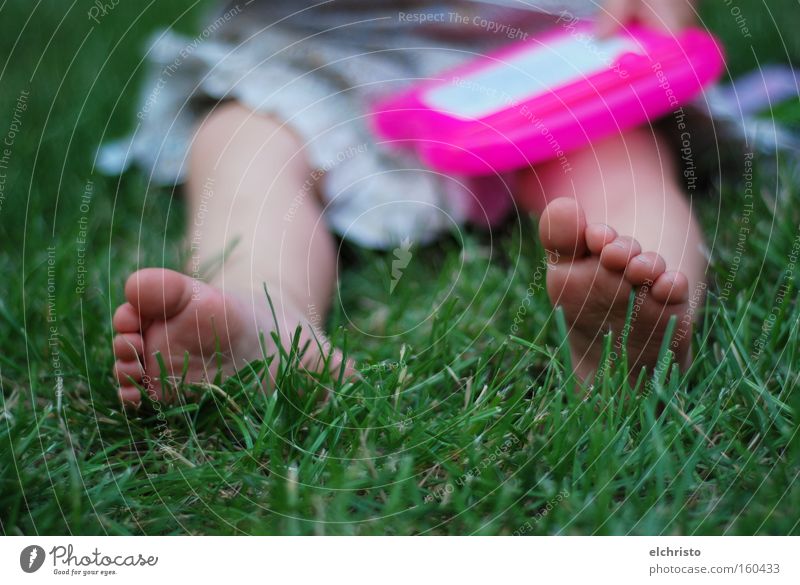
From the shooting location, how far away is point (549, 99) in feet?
2.50

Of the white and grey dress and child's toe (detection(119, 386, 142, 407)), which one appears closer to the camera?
child's toe (detection(119, 386, 142, 407))

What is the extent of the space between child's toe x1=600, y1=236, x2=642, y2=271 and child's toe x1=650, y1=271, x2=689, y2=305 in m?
0.02

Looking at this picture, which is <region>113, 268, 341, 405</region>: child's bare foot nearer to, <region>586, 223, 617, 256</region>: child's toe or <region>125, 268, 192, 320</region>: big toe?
<region>125, 268, 192, 320</region>: big toe

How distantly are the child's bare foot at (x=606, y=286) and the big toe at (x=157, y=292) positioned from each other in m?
0.24

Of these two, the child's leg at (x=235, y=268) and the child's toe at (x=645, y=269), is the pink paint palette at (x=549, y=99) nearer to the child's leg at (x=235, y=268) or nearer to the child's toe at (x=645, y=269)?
the child's leg at (x=235, y=268)

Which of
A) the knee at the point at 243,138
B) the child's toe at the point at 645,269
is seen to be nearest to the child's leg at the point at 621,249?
the child's toe at the point at 645,269

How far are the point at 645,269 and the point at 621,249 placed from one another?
0.02m

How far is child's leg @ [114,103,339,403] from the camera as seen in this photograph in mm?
572

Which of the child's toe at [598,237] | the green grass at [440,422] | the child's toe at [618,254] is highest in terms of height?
the child's toe at [598,237]

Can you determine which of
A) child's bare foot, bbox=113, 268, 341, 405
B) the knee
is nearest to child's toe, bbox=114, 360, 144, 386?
child's bare foot, bbox=113, 268, 341, 405

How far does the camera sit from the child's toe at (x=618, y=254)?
1.79 ft

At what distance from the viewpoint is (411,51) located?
896mm
